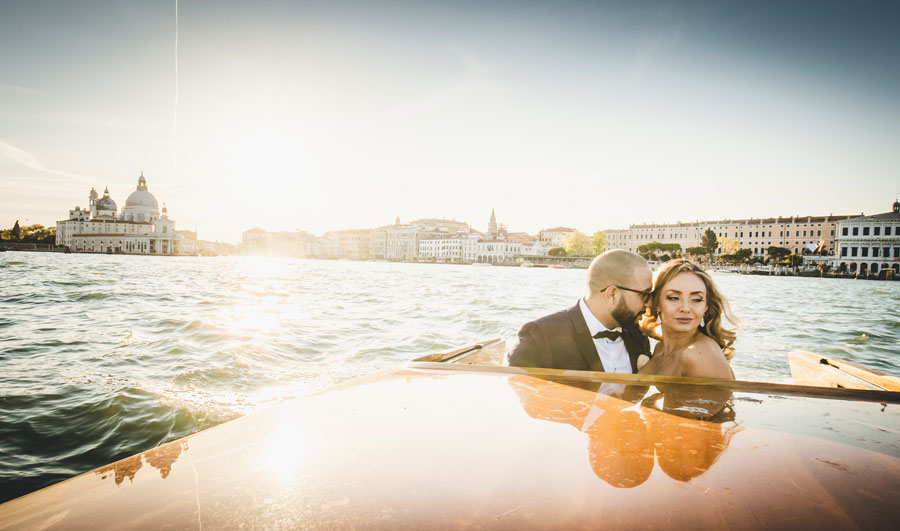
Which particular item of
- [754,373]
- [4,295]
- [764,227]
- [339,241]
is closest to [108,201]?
[339,241]

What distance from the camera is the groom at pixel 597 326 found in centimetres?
266

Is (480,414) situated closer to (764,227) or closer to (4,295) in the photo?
(4,295)

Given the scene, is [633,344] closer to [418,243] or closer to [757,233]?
[757,233]

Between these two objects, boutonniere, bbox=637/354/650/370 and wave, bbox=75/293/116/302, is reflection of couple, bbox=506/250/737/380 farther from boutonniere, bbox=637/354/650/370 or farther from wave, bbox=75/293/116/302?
wave, bbox=75/293/116/302

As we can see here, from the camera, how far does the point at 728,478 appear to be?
1.04 metres

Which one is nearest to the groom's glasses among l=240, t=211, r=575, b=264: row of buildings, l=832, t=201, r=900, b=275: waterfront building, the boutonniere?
the boutonniere

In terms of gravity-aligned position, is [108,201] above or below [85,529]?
above

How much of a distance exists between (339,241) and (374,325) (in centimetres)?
12061

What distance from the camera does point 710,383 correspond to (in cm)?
190

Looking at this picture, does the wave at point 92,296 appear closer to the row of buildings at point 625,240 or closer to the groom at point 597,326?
the groom at point 597,326

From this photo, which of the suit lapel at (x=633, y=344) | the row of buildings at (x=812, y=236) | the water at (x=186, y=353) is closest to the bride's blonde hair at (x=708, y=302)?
the suit lapel at (x=633, y=344)

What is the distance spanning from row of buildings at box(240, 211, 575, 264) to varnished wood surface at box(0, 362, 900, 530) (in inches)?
3566

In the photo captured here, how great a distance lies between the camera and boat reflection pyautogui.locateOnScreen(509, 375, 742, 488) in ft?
3.64

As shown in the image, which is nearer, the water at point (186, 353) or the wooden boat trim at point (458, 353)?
the wooden boat trim at point (458, 353)
